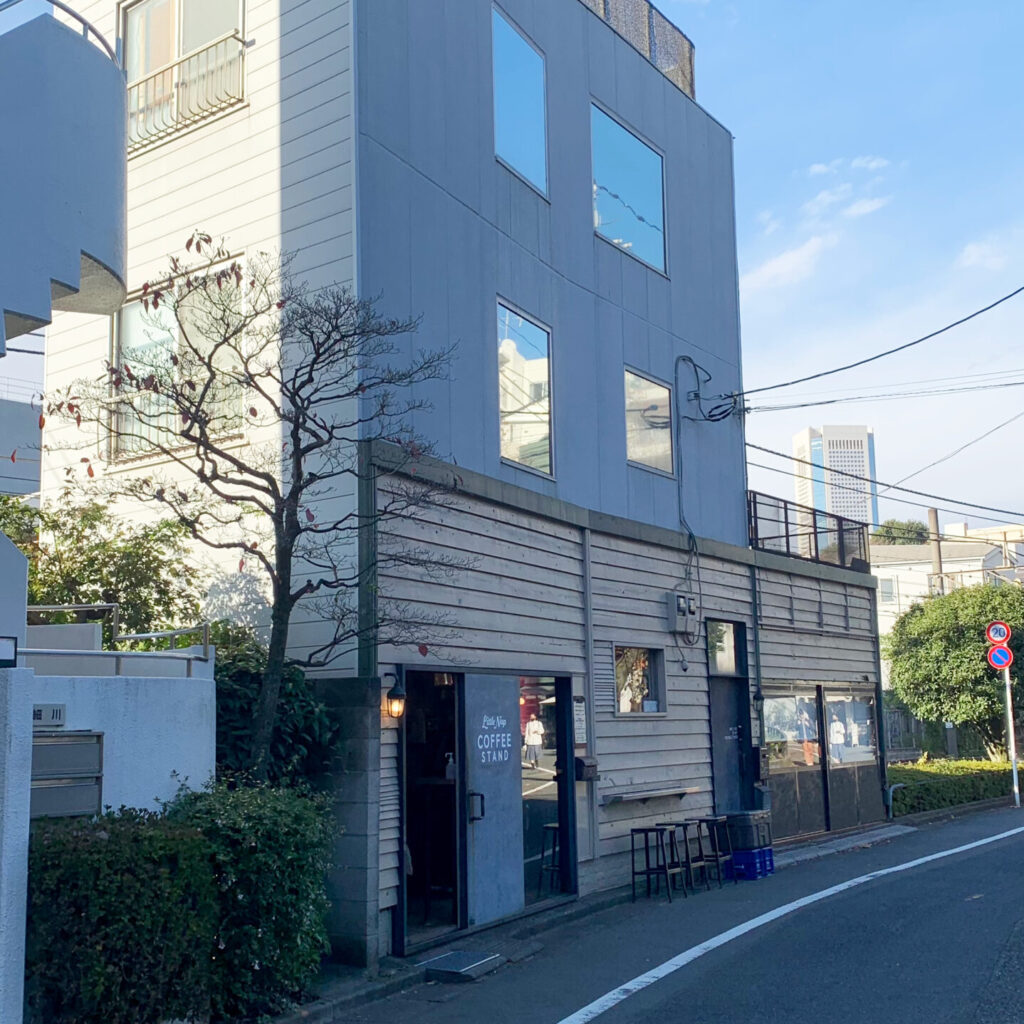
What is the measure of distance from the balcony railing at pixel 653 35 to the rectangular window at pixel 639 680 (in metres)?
7.94

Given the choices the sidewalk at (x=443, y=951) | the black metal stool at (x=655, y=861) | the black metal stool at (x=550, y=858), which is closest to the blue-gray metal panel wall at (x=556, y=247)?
the black metal stool at (x=550, y=858)

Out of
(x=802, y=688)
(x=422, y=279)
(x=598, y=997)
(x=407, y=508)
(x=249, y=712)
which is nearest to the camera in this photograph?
(x=598, y=997)

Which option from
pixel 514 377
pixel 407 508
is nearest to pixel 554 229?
pixel 514 377

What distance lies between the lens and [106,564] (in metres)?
10.6

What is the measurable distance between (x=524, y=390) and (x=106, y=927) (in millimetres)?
7546


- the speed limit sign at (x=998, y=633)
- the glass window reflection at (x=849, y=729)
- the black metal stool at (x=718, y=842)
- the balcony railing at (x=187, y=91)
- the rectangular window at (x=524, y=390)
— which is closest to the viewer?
the balcony railing at (x=187, y=91)

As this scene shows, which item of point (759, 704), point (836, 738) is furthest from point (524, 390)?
point (836, 738)

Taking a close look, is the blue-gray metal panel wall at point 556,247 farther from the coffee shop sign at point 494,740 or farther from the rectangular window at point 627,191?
the coffee shop sign at point 494,740

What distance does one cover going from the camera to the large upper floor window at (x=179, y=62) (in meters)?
11.6

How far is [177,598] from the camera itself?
10797 millimetres

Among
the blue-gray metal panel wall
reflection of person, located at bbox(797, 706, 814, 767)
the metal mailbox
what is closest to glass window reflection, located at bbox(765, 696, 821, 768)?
reflection of person, located at bbox(797, 706, 814, 767)

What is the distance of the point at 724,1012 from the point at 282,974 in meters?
2.77

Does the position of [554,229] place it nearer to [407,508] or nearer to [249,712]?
[407,508]

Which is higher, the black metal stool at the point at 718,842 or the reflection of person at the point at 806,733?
the reflection of person at the point at 806,733
